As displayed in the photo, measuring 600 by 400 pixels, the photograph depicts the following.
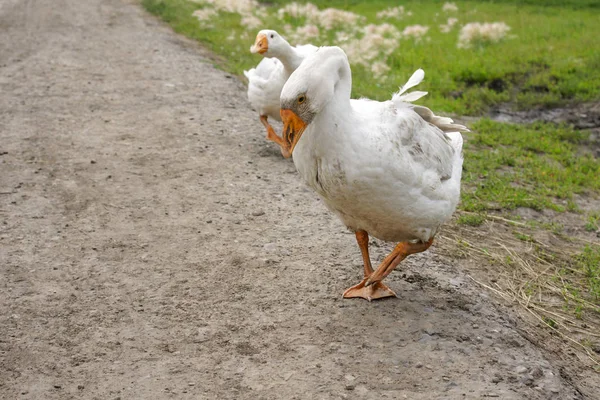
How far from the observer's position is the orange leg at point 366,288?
450cm

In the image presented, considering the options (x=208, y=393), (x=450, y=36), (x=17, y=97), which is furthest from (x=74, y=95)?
(x=450, y=36)

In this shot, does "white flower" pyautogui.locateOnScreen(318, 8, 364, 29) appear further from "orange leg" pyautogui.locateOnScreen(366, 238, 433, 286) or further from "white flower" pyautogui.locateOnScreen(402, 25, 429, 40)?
"orange leg" pyautogui.locateOnScreen(366, 238, 433, 286)

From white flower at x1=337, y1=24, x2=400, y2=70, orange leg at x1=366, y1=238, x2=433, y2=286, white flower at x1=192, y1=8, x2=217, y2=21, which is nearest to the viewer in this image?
orange leg at x1=366, y1=238, x2=433, y2=286

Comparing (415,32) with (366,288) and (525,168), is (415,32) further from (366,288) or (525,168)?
(366,288)

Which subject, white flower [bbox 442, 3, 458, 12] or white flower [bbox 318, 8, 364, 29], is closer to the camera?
white flower [bbox 318, 8, 364, 29]

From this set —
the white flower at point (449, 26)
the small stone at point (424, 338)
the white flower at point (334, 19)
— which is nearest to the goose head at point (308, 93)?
the small stone at point (424, 338)

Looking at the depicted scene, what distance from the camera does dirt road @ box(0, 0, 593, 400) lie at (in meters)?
3.71

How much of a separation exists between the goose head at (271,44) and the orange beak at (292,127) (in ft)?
8.79

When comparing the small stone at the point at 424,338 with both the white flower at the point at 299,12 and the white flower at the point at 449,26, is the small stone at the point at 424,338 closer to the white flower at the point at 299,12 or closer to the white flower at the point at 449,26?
the white flower at the point at 449,26

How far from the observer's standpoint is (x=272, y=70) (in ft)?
23.4

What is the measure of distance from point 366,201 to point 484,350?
42.8 inches

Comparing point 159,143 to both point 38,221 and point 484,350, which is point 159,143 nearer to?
point 38,221

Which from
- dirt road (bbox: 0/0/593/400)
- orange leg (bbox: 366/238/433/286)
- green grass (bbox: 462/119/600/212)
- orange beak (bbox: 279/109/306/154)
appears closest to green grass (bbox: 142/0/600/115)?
green grass (bbox: 462/119/600/212)

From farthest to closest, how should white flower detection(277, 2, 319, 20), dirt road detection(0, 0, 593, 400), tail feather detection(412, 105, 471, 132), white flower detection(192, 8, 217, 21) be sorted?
white flower detection(277, 2, 319, 20)
white flower detection(192, 8, 217, 21)
tail feather detection(412, 105, 471, 132)
dirt road detection(0, 0, 593, 400)
